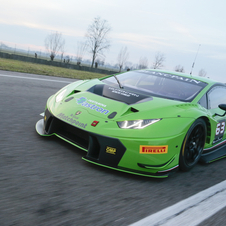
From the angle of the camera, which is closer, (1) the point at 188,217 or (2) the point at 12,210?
(2) the point at 12,210

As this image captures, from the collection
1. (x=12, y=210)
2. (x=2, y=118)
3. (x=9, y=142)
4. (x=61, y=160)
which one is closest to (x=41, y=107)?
(x=2, y=118)

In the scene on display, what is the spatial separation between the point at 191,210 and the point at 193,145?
1.11 m

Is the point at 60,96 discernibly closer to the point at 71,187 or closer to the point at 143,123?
the point at 143,123

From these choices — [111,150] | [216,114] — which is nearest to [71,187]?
[111,150]

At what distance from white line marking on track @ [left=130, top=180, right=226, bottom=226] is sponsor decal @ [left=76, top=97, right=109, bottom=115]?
1254mm

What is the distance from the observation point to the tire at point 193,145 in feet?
9.90

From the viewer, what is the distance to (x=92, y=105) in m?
3.15

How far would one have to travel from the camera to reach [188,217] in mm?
2141

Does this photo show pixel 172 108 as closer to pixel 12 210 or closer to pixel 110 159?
Result: pixel 110 159

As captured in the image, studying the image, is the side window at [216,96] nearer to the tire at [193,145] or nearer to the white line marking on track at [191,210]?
the tire at [193,145]

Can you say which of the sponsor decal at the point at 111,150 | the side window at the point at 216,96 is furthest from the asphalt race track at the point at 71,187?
the side window at the point at 216,96

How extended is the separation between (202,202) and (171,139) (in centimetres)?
67

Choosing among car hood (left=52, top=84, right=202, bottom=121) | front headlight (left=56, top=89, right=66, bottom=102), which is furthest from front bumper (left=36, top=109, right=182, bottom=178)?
front headlight (left=56, top=89, right=66, bottom=102)

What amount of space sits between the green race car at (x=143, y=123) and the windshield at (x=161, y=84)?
0.01 meters
